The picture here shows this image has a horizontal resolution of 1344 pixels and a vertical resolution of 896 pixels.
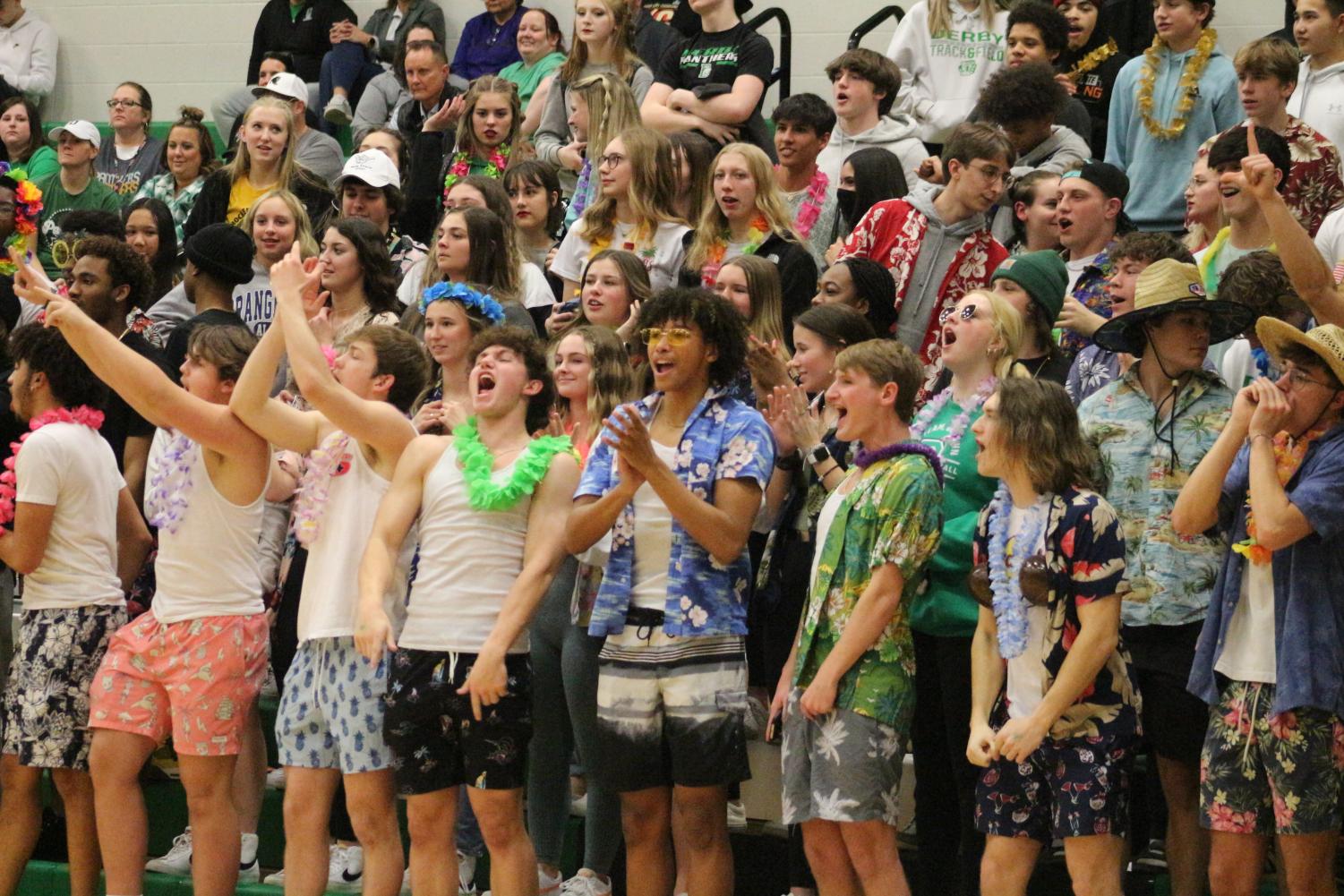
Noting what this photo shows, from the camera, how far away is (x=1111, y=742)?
13.2ft

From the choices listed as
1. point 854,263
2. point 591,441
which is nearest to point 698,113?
point 854,263

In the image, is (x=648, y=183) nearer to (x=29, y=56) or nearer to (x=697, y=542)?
(x=697, y=542)

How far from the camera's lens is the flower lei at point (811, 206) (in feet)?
22.1

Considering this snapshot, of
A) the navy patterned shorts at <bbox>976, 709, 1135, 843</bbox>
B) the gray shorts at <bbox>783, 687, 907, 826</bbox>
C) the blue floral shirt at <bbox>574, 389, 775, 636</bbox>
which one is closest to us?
the navy patterned shorts at <bbox>976, 709, 1135, 843</bbox>

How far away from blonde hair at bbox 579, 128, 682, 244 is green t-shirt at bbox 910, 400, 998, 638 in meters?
2.04

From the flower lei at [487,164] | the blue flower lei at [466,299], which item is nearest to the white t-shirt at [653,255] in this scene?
the blue flower lei at [466,299]

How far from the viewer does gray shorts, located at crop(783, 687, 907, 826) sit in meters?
4.24

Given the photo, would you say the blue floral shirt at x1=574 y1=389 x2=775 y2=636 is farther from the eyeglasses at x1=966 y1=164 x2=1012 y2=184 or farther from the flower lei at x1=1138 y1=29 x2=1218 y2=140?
the flower lei at x1=1138 y1=29 x2=1218 y2=140

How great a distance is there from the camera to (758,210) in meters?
6.21

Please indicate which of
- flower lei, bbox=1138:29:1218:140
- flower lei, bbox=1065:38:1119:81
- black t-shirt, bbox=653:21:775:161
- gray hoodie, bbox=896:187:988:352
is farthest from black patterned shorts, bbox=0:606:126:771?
flower lei, bbox=1065:38:1119:81

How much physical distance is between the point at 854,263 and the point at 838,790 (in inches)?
75.5

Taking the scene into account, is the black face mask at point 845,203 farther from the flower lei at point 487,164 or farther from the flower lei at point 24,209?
the flower lei at point 24,209

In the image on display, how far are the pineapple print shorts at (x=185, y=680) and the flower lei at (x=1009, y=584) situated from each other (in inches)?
81.3

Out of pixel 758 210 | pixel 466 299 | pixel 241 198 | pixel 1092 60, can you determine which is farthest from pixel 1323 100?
pixel 241 198
